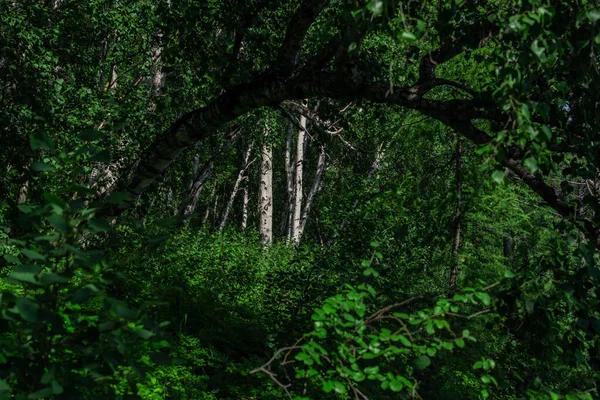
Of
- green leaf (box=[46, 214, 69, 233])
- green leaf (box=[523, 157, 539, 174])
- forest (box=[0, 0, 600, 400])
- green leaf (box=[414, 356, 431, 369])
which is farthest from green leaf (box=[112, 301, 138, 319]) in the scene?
green leaf (box=[523, 157, 539, 174])

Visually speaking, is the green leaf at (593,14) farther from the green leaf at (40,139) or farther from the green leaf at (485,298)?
the green leaf at (40,139)

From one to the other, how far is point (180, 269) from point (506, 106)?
21.3ft

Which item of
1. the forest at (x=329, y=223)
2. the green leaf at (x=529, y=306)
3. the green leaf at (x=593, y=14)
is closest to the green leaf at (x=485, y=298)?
the forest at (x=329, y=223)

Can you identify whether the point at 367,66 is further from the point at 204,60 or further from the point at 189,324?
the point at 189,324

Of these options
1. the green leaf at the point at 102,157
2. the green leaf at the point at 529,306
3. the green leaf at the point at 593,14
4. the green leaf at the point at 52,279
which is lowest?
the green leaf at the point at 52,279

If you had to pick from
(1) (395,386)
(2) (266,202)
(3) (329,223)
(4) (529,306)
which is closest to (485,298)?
(4) (529,306)

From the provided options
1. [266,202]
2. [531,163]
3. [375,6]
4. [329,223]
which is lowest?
[531,163]

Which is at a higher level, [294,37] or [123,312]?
[294,37]

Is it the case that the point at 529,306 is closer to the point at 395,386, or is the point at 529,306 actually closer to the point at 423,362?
the point at 423,362

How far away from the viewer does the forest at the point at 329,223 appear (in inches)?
77.7

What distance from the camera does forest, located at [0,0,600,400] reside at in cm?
Answer: 197

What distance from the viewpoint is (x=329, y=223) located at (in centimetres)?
664

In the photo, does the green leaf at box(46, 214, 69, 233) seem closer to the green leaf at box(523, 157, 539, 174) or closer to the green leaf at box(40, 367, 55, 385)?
the green leaf at box(40, 367, 55, 385)

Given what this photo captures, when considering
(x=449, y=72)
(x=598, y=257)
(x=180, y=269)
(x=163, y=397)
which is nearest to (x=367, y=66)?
(x=598, y=257)
